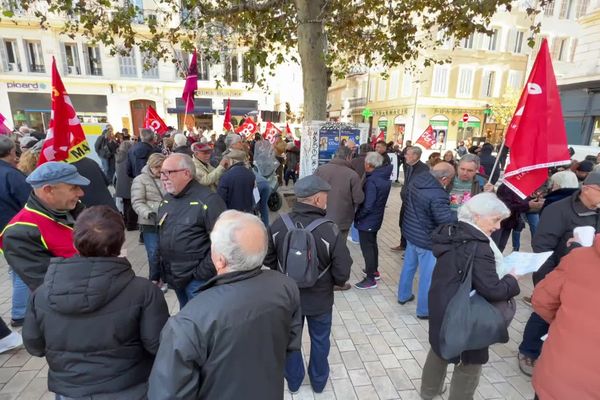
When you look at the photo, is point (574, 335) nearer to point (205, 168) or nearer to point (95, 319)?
point (95, 319)

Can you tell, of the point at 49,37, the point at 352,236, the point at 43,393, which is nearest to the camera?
the point at 43,393

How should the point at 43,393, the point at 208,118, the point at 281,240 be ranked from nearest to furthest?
the point at 281,240, the point at 43,393, the point at 208,118

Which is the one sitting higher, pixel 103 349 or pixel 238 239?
pixel 238 239

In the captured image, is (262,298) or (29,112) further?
(29,112)

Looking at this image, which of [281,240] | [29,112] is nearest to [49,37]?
[29,112]

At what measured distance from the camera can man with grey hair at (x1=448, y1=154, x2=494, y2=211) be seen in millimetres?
4384

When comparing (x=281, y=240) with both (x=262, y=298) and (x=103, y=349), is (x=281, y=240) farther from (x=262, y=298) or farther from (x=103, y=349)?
(x=103, y=349)

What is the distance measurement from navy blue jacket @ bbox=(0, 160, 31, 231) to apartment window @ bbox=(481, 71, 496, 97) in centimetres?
3352

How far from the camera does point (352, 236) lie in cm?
712

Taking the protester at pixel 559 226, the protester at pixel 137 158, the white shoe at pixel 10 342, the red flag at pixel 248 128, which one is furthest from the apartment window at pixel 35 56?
the protester at pixel 559 226

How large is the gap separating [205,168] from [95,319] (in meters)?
3.91

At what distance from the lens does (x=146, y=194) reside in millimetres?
4391

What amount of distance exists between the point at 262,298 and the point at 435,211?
8.83ft

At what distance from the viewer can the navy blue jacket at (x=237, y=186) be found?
16.3 feet
